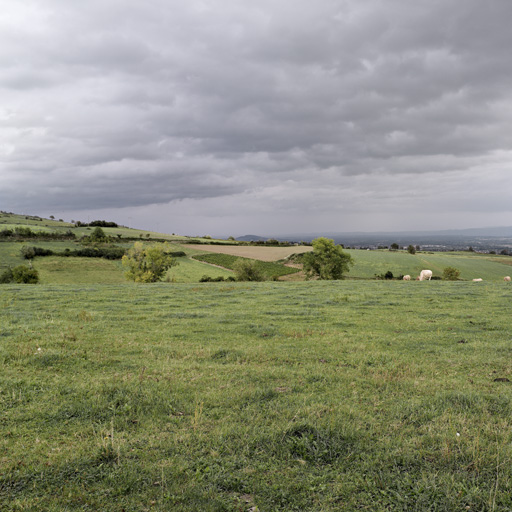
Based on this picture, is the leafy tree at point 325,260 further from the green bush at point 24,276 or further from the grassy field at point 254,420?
the grassy field at point 254,420

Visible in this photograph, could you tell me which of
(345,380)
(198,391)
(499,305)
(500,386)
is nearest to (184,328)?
(198,391)

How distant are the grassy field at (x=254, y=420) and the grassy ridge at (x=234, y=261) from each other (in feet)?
218

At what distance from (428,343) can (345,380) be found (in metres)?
4.81

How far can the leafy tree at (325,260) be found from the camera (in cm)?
6556

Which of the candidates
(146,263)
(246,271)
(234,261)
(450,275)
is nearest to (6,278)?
(146,263)

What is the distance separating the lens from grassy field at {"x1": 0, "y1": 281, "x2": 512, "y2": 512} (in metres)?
4.17

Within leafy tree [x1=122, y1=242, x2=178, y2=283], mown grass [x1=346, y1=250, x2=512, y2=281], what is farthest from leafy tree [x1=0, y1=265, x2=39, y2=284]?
mown grass [x1=346, y1=250, x2=512, y2=281]

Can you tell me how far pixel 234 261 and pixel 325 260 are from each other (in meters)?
24.1

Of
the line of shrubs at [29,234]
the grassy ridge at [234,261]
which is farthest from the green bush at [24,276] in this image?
the line of shrubs at [29,234]

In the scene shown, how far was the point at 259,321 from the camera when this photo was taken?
13.9 metres

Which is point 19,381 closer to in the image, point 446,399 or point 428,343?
point 446,399

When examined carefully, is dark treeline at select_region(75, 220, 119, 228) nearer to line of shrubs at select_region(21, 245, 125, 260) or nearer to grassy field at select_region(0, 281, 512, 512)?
line of shrubs at select_region(21, 245, 125, 260)

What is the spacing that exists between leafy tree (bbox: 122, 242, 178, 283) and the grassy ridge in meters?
17.3

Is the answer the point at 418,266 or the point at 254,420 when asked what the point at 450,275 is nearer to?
the point at 418,266
